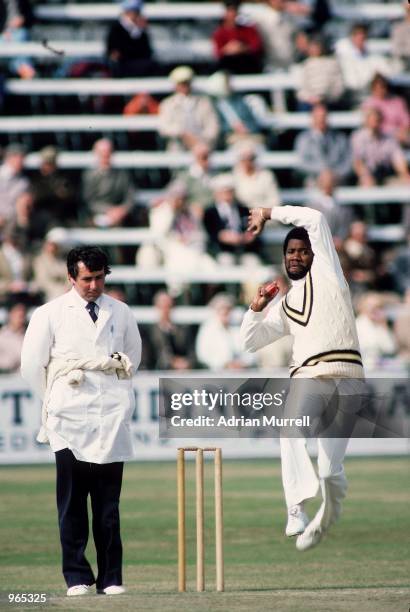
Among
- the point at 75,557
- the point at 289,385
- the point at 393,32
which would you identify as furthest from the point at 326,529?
the point at 393,32

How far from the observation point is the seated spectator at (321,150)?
1997 centimetres

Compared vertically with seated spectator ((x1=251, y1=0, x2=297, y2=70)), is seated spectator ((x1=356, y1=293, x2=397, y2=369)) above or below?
below

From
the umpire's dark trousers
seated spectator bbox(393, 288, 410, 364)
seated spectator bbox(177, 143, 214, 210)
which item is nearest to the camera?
the umpire's dark trousers

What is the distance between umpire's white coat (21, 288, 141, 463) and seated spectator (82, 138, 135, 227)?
11.2 m

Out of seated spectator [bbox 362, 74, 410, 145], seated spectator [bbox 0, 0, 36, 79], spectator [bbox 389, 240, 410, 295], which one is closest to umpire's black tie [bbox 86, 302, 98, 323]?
spectator [bbox 389, 240, 410, 295]

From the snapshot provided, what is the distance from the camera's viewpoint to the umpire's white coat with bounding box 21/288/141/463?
→ 26.8 ft

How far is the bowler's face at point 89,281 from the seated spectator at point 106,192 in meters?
11.2

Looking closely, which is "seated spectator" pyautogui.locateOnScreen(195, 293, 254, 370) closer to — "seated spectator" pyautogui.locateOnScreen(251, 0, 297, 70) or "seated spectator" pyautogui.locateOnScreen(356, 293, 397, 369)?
"seated spectator" pyautogui.locateOnScreen(356, 293, 397, 369)

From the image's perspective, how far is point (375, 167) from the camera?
20.5m

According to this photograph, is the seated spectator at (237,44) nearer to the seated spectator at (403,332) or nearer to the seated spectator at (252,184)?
the seated spectator at (252,184)

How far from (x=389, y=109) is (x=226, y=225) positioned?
341 centimetres

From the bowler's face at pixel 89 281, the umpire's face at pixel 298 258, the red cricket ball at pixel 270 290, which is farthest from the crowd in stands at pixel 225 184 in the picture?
the bowler's face at pixel 89 281

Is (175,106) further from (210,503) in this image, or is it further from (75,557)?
(75,557)

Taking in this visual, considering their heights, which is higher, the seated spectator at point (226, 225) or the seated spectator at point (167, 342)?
the seated spectator at point (226, 225)
